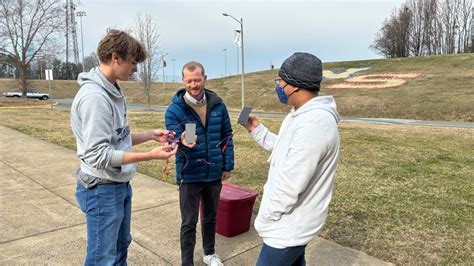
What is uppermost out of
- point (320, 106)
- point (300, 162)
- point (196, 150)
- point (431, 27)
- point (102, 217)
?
point (431, 27)

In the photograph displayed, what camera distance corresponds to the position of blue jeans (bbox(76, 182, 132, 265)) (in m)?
2.04

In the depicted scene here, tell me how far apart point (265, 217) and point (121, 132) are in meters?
0.95

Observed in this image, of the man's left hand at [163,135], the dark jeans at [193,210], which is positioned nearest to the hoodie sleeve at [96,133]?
the man's left hand at [163,135]

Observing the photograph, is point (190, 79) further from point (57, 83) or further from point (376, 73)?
point (57, 83)

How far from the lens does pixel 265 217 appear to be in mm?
1857

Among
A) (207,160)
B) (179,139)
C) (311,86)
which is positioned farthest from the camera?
(207,160)

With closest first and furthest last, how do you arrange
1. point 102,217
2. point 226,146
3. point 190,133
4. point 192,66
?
1. point 102,217
2. point 190,133
3. point 192,66
4. point 226,146

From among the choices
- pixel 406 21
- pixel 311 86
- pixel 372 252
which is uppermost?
pixel 406 21

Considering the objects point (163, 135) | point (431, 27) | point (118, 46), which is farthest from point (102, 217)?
point (431, 27)

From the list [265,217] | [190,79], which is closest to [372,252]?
[265,217]

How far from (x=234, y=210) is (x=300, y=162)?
6.95 ft

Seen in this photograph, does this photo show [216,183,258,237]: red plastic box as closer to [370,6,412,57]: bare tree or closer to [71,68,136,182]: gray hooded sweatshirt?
[71,68,136,182]: gray hooded sweatshirt

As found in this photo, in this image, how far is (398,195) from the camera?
17.3 feet

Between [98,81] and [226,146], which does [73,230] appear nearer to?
[226,146]
